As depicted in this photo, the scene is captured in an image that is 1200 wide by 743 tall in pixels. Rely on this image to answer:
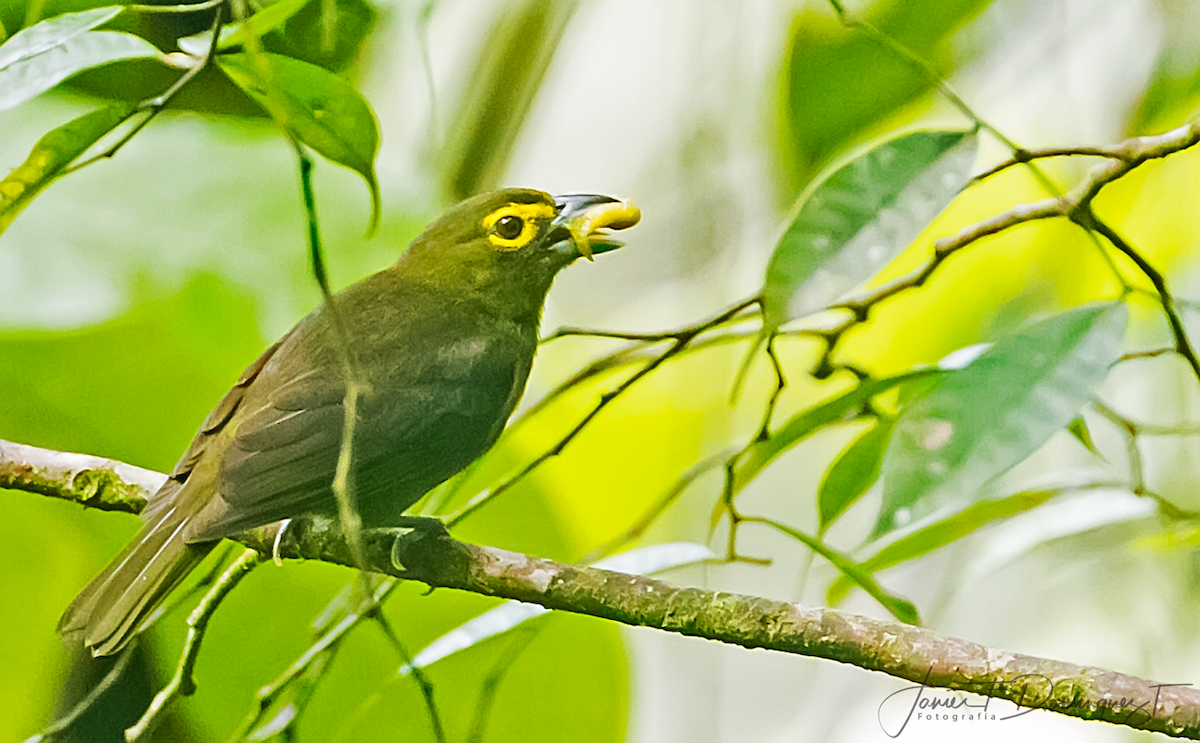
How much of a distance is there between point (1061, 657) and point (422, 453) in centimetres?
57

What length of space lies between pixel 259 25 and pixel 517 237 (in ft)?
0.91

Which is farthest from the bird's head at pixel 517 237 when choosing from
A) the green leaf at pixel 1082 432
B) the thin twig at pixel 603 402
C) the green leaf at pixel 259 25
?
the green leaf at pixel 1082 432

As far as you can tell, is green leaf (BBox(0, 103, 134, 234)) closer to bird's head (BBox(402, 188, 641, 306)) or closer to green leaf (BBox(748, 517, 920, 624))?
bird's head (BBox(402, 188, 641, 306))

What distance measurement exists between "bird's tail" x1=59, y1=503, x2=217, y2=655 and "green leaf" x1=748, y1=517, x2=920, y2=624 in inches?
19.4

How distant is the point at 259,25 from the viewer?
87cm

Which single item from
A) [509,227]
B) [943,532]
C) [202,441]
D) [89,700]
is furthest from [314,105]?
[943,532]

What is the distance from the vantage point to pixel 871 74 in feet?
3.28

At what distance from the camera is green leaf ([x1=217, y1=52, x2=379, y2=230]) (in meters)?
0.87

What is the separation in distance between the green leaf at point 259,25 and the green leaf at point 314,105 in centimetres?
1

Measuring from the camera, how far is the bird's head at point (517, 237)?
0.95 m

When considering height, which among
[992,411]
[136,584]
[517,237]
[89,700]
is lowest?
[89,700]

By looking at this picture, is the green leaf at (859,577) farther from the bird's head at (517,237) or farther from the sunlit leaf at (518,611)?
the bird's head at (517,237)

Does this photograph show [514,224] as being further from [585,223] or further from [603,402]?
[603,402]

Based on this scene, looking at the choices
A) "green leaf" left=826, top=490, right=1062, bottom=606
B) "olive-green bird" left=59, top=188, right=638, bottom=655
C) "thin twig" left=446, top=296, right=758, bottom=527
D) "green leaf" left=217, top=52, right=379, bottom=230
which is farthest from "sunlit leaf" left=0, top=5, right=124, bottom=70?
"green leaf" left=826, top=490, right=1062, bottom=606
